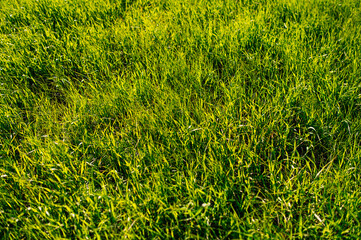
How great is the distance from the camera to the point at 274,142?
6.86ft

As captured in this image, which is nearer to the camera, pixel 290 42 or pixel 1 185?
pixel 1 185

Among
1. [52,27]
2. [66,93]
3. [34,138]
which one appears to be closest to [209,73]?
[66,93]

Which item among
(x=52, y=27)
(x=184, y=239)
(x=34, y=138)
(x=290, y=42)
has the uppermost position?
(x=52, y=27)

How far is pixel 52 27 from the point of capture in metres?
3.49

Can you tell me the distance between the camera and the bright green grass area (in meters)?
1.70

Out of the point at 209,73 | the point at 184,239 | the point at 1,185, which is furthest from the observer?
the point at 209,73

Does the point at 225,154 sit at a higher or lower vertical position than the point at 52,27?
lower

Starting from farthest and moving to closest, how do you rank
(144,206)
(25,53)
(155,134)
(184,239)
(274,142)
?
(25,53) → (155,134) → (274,142) → (144,206) → (184,239)

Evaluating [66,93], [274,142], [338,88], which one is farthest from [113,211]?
[338,88]

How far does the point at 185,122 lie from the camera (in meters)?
2.24

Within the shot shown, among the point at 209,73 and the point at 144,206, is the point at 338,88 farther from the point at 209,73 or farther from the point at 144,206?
the point at 144,206

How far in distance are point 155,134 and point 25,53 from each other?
1.89 m

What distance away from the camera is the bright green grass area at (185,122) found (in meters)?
1.70

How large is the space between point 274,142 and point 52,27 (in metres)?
2.94
